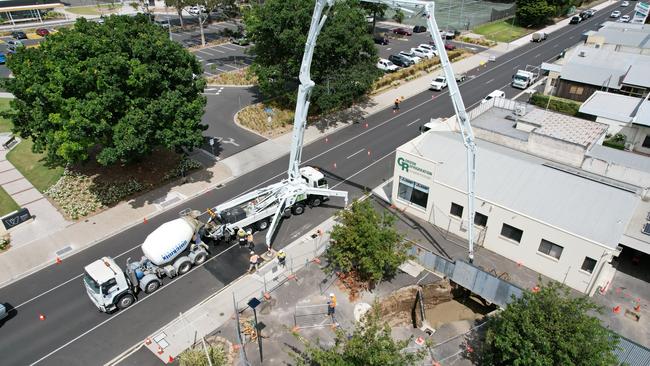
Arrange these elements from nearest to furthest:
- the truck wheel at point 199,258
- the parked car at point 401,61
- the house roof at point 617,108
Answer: the truck wheel at point 199,258 → the house roof at point 617,108 → the parked car at point 401,61

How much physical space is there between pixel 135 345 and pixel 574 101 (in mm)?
60512

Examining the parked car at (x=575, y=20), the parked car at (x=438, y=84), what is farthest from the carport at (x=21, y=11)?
the parked car at (x=575, y=20)

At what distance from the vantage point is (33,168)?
43250 mm

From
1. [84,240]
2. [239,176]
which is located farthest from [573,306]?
[84,240]

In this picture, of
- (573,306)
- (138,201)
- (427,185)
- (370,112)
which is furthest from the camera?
(370,112)

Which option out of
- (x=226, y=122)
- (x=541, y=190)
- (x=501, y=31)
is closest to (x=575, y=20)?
(x=501, y=31)

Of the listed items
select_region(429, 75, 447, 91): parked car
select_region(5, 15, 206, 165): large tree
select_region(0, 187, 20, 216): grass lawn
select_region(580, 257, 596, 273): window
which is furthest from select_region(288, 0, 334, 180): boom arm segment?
select_region(429, 75, 447, 91): parked car

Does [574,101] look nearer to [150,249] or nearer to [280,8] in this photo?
[280,8]

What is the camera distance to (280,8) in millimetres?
49906

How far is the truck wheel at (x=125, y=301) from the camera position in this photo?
28109 mm

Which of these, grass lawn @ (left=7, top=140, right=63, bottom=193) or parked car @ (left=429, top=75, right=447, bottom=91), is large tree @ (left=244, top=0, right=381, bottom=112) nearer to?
parked car @ (left=429, top=75, right=447, bottom=91)

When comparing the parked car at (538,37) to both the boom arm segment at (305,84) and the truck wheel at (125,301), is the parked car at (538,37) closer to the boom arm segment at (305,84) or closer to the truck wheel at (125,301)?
the boom arm segment at (305,84)

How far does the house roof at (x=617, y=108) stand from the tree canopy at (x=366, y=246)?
33.9 metres

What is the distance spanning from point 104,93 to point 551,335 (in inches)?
1344
